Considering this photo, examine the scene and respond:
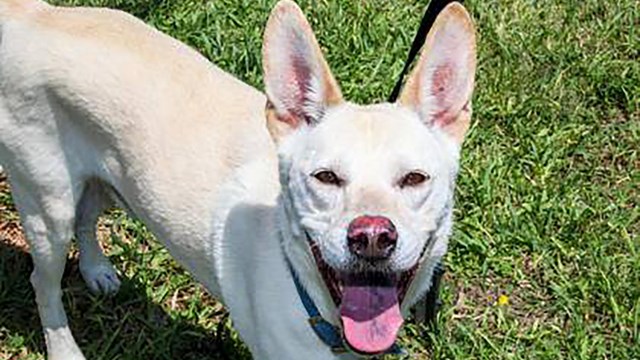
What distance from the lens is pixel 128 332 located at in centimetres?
459

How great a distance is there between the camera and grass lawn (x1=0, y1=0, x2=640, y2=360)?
4.48 metres

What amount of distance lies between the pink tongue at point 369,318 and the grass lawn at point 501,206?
1.29 meters

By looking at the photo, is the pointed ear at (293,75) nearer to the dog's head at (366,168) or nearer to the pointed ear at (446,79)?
the dog's head at (366,168)

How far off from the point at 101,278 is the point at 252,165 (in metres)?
1.30

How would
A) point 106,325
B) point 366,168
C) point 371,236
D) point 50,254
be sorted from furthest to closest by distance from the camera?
point 106,325
point 50,254
point 366,168
point 371,236

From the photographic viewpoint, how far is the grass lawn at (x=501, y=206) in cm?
448

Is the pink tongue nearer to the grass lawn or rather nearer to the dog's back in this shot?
the dog's back

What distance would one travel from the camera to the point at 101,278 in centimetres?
465

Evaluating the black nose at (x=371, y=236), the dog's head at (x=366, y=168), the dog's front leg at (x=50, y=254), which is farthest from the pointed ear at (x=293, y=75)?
the dog's front leg at (x=50, y=254)

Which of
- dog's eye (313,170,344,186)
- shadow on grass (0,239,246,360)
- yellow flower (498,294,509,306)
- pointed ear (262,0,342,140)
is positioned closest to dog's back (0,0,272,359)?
pointed ear (262,0,342,140)

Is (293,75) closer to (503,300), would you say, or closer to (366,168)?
(366,168)

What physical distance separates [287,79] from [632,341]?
1.95 metres

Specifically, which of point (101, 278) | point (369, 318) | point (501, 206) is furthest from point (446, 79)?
point (101, 278)

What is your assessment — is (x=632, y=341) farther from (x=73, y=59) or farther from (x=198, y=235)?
(x=73, y=59)
